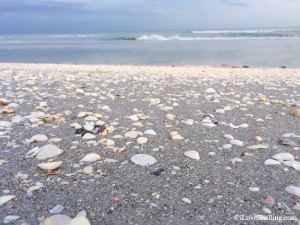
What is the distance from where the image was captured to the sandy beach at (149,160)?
168 cm

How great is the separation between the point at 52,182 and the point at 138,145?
2.87 feet

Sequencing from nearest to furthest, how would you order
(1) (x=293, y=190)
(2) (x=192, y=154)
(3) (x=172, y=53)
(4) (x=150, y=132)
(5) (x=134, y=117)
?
(1) (x=293, y=190), (2) (x=192, y=154), (4) (x=150, y=132), (5) (x=134, y=117), (3) (x=172, y=53)

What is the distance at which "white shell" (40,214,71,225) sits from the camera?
1.54 meters

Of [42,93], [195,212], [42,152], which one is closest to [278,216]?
[195,212]

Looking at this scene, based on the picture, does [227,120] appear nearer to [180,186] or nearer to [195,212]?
[180,186]

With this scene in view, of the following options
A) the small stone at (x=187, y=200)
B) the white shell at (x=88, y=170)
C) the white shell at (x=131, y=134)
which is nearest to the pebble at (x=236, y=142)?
the white shell at (x=131, y=134)

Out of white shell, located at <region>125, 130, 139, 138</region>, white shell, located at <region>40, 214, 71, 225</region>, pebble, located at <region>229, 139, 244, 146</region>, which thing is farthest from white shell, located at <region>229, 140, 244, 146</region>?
white shell, located at <region>40, 214, 71, 225</region>

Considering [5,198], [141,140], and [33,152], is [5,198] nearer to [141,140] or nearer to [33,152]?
[33,152]

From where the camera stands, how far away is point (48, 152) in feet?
7.84

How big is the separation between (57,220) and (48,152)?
0.93m

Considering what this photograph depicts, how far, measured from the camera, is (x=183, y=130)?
3061 millimetres

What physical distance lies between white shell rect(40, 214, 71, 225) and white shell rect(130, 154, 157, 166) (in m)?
0.79

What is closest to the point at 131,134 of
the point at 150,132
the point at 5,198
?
the point at 150,132

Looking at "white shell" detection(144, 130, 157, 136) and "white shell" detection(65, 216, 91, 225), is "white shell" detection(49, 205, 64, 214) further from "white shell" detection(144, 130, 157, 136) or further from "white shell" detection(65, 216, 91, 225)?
"white shell" detection(144, 130, 157, 136)
